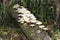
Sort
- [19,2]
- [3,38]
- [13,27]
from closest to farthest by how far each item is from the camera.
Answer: [3,38] → [13,27] → [19,2]

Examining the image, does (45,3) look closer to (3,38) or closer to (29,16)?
(29,16)

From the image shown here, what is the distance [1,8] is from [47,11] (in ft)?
4.38

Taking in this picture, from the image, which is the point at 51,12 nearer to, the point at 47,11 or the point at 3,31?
the point at 47,11

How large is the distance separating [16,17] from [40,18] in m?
0.83

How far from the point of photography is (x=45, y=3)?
19.8 feet

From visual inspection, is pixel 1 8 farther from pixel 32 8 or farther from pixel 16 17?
pixel 32 8

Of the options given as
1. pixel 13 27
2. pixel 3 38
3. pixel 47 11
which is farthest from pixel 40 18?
pixel 3 38

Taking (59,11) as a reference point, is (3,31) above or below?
below

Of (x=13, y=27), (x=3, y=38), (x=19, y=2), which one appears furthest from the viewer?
(x=19, y=2)

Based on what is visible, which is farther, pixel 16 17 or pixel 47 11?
pixel 47 11

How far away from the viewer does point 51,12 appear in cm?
582

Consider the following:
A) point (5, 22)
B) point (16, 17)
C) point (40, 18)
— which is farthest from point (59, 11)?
point (5, 22)

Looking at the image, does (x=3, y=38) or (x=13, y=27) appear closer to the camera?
(x=3, y=38)

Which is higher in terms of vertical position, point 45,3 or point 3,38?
point 45,3
